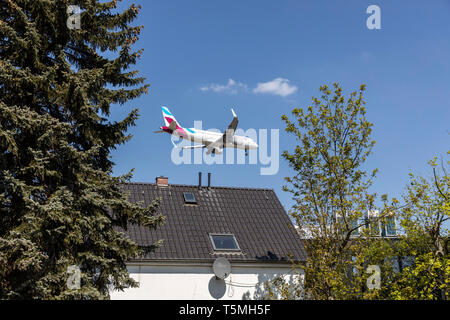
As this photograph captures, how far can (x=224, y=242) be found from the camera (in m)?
20.7

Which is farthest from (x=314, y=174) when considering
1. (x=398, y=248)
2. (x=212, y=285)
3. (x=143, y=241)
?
(x=143, y=241)

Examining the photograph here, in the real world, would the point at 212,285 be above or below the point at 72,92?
below

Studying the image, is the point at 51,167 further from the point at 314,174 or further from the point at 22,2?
the point at 314,174

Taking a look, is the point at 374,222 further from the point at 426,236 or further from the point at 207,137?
the point at 207,137

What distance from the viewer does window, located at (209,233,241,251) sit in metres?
20.3

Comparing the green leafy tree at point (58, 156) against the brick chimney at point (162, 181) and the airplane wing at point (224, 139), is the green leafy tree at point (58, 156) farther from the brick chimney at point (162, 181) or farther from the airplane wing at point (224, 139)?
the airplane wing at point (224, 139)

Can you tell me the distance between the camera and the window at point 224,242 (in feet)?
66.7

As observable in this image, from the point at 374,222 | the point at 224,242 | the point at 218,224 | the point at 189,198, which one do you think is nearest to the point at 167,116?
the point at 189,198

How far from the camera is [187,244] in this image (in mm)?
20047

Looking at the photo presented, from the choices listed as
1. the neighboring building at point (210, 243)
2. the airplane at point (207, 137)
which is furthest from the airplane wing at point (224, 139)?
the neighboring building at point (210, 243)

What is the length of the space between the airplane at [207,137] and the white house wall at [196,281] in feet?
34.0

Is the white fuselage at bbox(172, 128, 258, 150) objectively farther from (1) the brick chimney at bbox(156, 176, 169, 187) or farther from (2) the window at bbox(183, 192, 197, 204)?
(2) the window at bbox(183, 192, 197, 204)

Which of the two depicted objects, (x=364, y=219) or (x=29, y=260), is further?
(x=364, y=219)
